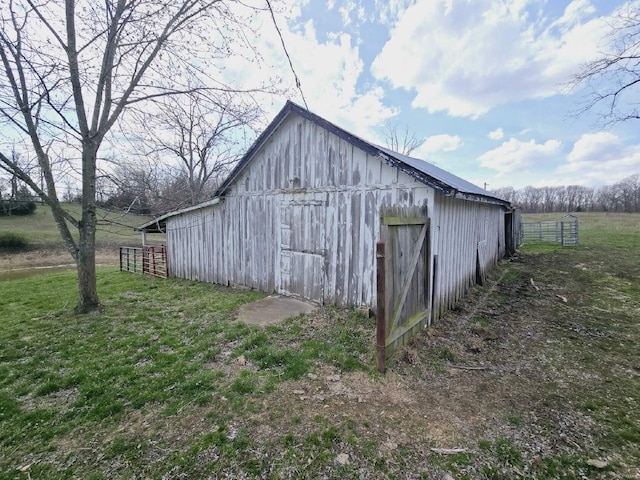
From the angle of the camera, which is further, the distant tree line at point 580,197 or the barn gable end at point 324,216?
the distant tree line at point 580,197

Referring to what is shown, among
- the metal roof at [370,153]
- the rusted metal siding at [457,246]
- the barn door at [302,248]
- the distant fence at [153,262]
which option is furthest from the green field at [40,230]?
the rusted metal siding at [457,246]

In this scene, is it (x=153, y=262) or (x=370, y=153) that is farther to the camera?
(x=153, y=262)

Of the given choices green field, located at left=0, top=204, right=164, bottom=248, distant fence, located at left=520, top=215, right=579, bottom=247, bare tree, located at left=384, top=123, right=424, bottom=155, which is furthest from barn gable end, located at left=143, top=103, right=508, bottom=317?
bare tree, located at left=384, top=123, right=424, bottom=155

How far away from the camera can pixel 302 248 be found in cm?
716

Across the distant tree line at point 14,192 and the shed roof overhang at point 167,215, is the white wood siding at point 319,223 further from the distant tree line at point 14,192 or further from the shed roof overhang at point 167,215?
the distant tree line at point 14,192

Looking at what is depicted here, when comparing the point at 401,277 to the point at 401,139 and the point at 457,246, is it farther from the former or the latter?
the point at 401,139

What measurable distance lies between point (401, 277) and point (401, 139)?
2716cm

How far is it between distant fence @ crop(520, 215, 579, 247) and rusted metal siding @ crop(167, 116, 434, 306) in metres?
17.5

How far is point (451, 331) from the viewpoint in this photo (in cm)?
541

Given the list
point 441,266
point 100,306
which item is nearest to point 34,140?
point 100,306

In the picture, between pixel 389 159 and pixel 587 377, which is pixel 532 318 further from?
pixel 389 159

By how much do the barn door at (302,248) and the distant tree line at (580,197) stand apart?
47.6 metres

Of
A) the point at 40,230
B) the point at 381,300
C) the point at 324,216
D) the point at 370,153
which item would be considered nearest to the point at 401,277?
the point at 381,300

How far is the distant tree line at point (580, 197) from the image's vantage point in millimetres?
46938
